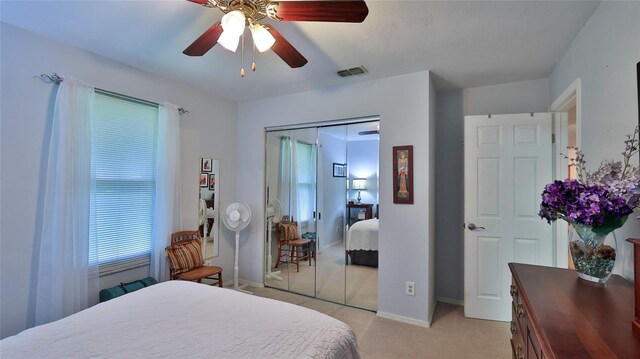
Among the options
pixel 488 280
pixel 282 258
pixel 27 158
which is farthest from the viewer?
pixel 282 258

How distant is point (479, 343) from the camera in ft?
7.84

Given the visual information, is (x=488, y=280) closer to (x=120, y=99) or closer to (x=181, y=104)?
(x=181, y=104)

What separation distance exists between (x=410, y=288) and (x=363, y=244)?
2.28 feet

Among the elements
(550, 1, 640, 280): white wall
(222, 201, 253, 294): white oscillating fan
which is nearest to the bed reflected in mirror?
(222, 201, 253, 294): white oscillating fan

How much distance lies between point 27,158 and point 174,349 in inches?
76.7

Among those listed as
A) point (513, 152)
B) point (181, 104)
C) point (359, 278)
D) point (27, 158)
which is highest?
point (181, 104)

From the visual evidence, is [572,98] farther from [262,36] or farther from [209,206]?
[209,206]

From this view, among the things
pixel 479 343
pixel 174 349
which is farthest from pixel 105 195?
pixel 479 343

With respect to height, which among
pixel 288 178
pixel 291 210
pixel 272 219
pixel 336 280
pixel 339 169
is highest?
pixel 339 169

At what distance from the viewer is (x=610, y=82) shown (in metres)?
1.52

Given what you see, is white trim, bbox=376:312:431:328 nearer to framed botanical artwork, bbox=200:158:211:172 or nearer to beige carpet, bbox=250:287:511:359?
beige carpet, bbox=250:287:511:359

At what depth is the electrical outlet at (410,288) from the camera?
2.75 m

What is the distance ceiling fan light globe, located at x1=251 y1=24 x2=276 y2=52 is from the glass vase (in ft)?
5.65

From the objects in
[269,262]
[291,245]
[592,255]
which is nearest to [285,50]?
[592,255]
